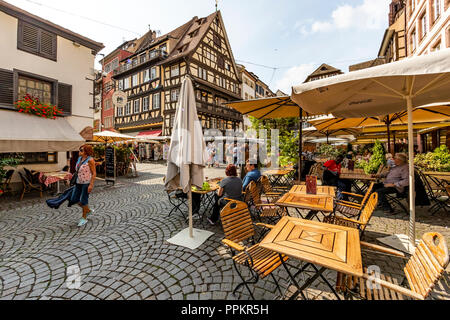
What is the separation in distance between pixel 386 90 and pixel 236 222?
3.27 meters

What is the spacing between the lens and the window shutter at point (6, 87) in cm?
760

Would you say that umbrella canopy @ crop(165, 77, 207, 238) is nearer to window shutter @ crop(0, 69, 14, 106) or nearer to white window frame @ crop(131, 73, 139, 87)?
window shutter @ crop(0, 69, 14, 106)

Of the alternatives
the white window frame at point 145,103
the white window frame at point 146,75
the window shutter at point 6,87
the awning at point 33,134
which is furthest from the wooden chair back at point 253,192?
the white window frame at point 146,75

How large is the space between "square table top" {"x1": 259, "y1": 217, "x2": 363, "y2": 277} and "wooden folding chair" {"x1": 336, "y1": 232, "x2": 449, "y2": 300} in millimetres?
161

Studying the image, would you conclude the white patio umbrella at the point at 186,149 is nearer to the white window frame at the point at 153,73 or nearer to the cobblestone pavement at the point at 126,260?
the cobblestone pavement at the point at 126,260

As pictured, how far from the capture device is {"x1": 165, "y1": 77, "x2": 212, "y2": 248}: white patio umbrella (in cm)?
342

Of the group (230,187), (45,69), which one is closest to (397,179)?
(230,187)

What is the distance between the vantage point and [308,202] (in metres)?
3.29

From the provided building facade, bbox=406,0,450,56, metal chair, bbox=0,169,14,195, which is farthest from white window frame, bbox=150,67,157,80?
building facade, bbox=406,0,450,56

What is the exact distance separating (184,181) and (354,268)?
2.56 m

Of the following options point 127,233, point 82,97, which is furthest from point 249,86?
point 127,233

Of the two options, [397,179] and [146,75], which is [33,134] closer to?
[397,179]

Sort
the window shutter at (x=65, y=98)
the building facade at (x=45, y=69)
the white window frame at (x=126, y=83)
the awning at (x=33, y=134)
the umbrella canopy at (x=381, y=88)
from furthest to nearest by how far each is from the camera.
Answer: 1. the white window frame at (x=126, y=83)
2. the window shutter at (x=65, y=98)
3. the building facade at (x=45, y=69)
4. the awning at (x=33, y=134)
5. the umbrella canopy at (x=381, y=88)
